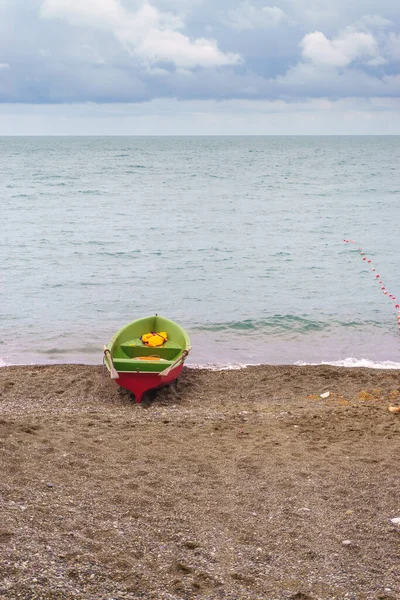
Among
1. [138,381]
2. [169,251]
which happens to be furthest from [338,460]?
[169,251]

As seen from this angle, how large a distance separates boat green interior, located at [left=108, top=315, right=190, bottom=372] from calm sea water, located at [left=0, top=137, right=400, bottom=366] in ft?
3.62

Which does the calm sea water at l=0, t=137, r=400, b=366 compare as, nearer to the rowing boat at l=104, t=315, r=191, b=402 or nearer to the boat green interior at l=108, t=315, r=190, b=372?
the boat green interior at l=108, t=315, r=190, b=372

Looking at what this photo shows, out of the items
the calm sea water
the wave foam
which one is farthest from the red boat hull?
the wave foam

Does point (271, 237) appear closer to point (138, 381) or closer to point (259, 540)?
point (138, 381)

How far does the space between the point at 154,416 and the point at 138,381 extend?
119 centimetres

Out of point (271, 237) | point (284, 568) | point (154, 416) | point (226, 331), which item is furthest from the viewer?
point (271, 237)

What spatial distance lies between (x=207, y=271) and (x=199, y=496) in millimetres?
19281

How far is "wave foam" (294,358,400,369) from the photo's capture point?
15.3 metres

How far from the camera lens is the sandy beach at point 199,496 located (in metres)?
5.69

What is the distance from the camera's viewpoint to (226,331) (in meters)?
18.5

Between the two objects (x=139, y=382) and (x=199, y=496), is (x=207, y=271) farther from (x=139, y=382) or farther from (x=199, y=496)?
(x=199, y=496)

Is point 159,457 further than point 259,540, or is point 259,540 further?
point 159,457

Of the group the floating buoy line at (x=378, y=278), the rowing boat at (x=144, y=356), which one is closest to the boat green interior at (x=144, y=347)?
the rowing boat at (x=144, y=356)

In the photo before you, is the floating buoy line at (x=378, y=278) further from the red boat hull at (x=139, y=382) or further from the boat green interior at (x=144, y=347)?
the red boat hull at (x=139, y=382)
